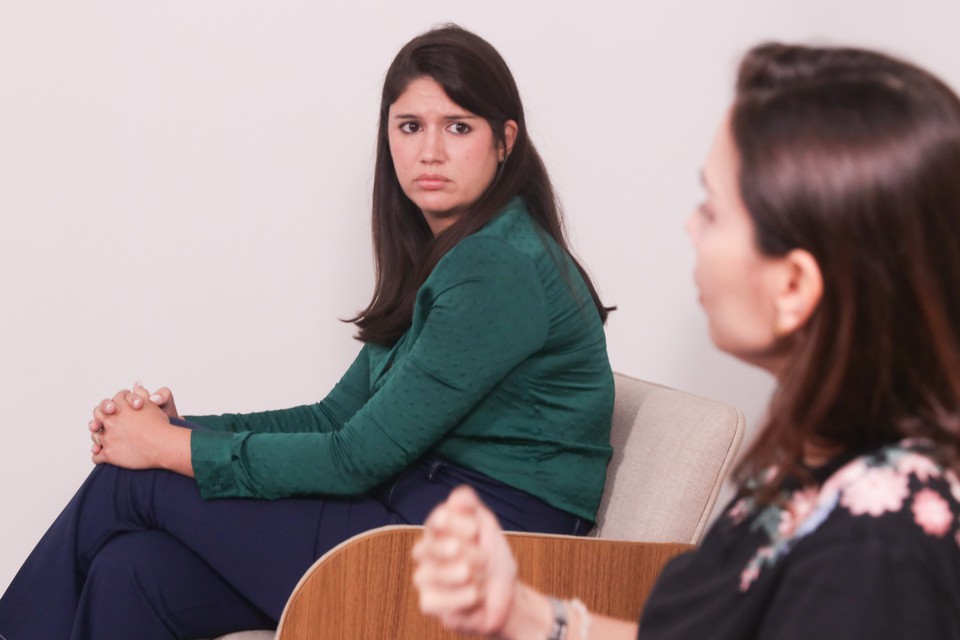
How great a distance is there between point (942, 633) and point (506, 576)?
1.07 feet

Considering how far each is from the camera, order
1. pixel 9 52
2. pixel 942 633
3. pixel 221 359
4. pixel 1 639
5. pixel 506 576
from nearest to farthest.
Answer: pixel 942 633 < pixel 506 576 < pixel 1 639 < pixel 9 52 < pixel 221 359

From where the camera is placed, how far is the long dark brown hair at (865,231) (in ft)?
2.65

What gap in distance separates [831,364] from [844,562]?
149 millimetres

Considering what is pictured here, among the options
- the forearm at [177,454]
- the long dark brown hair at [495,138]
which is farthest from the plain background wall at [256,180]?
the forearm at [177,454]

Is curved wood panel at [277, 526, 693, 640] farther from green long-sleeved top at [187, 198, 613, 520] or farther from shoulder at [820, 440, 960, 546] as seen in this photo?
shoulder at [820, 440, 960, 546]

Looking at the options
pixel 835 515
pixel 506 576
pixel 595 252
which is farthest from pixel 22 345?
pixel 835 515

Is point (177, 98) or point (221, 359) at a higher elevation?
point (177, 98)

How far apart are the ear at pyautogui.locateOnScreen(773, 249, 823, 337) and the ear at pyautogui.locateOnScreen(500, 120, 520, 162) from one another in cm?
119

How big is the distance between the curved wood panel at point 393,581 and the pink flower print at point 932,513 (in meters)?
0.81

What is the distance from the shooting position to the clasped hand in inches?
71.3

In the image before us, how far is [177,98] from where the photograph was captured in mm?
2695

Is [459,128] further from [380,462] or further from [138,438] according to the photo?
[138,438]

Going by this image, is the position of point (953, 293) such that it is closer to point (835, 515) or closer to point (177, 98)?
point (835, 515)

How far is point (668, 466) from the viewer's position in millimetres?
1752
